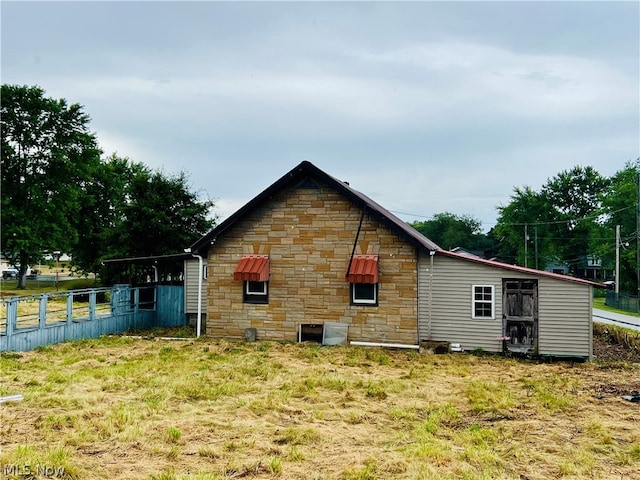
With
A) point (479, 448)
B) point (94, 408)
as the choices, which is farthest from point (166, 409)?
point (479, 448)

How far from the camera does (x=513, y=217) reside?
69938mm

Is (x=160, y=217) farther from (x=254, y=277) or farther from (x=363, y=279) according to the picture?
(x=363, y=279)

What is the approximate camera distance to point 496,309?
14.9 metres

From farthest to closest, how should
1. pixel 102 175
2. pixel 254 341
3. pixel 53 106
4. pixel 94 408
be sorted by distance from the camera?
pixel 102 175
pixel 53 106
pixel 254 341
pixel 94 408

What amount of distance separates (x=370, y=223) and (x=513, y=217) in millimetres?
59562

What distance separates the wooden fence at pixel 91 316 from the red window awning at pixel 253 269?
488 centimetres

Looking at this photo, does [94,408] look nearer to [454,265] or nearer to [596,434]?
[596,434]

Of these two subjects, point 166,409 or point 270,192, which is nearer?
point 166,409

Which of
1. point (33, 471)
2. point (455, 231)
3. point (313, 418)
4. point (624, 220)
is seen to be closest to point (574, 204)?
point (624, 220)

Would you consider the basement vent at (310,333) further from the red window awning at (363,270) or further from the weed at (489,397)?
the weed at (489,397)

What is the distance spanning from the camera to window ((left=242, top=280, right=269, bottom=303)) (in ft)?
55.3

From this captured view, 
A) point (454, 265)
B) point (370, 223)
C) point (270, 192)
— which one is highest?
point (270, 192)

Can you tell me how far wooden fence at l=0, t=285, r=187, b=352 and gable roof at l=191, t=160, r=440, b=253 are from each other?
3933mm

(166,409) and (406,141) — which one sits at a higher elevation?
(406,141)
